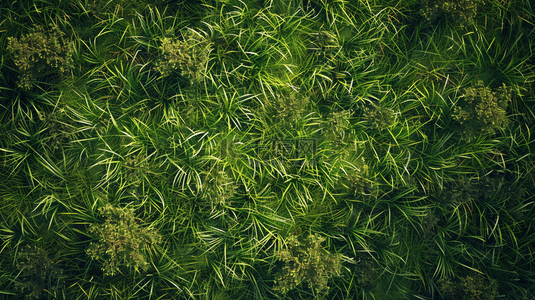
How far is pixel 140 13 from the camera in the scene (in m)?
3.38

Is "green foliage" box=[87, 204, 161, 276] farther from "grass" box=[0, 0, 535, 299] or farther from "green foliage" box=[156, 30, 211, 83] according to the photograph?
"green foliage" box=[156, 30, 211, 83]

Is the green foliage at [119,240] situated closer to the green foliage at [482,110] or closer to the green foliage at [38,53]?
the green foliage at [38,53]

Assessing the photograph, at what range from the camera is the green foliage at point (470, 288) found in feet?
10.6

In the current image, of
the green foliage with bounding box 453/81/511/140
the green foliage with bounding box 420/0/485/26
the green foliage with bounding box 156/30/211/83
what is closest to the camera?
the green foliage with bounding box 156/30/211/83

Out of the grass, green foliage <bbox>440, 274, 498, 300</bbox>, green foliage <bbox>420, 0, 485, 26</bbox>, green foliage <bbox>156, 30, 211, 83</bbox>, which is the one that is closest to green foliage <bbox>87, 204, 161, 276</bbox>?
the grass

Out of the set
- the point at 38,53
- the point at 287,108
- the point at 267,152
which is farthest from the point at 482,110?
the point at 38,53

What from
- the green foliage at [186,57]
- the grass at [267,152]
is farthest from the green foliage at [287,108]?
the green foliage at [186,57]

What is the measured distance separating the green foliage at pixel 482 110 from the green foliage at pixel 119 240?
Result: 313 centimetres

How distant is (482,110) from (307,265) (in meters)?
2.19

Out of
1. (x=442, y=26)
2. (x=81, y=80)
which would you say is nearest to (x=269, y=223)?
(x=81, y=80)

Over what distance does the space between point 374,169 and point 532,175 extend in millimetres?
1634

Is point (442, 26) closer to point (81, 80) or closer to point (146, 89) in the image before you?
point (146, 89)

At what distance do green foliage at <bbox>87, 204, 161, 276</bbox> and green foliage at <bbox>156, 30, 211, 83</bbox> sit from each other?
1.35 metres

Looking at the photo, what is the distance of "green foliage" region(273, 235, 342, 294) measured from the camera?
301 cm
